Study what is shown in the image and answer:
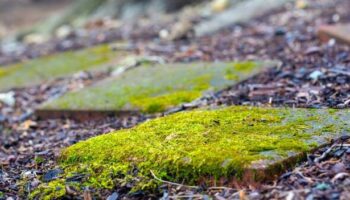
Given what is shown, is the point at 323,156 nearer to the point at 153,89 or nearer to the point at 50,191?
the point at 50,191

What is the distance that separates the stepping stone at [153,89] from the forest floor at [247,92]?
0.21 feet

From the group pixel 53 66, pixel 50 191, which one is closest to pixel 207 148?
pixel 50 191

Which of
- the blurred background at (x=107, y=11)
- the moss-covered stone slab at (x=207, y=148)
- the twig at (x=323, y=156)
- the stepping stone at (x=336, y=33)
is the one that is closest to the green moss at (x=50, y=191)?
the moss-covered stone slab at (x=207, y=148)

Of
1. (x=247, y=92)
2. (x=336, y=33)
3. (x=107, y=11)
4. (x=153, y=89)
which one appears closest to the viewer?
(x=247, y=92)

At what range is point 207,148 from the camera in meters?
1.83

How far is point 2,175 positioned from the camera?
6.89ft

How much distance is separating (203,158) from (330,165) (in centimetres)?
34

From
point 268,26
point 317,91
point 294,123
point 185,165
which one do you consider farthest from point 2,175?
point 268,26

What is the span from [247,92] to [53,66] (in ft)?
6.37

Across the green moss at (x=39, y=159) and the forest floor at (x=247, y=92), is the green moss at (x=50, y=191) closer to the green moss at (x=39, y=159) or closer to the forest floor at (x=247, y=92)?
the forest floor at (x=247, y=92)

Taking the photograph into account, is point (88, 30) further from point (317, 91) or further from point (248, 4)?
point (317, 91)

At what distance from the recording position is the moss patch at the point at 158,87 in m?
2.85

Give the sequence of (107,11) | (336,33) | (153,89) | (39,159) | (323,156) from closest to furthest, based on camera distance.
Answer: (323,156), (39,159), (153,89), (336,33), (107,11)

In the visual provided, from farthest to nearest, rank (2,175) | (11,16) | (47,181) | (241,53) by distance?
(11,16) < (241,53) < (2,175) < (47,181)
